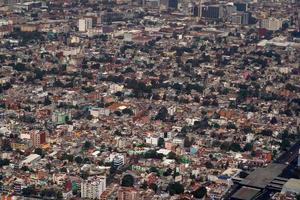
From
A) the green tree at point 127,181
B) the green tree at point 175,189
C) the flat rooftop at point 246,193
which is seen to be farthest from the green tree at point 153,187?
the flat rooftop at point 246,193

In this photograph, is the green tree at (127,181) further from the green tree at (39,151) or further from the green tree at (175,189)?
the green tree at (39,151)

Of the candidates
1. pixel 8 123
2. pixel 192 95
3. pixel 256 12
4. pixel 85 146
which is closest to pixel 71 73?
pixel 192 95

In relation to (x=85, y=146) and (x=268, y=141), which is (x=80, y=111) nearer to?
(x=85, y=146)

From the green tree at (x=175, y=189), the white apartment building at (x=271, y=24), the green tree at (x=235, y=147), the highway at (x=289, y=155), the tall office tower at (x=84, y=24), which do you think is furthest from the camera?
the white apartment building at (x=271, y=24)

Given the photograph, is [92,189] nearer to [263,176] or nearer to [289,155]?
[263,176]

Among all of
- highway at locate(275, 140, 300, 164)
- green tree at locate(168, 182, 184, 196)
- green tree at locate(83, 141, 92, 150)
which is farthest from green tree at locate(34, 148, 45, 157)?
highway at locate(275, 140, 300, 164)

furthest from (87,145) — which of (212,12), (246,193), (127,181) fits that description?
(212,12)
